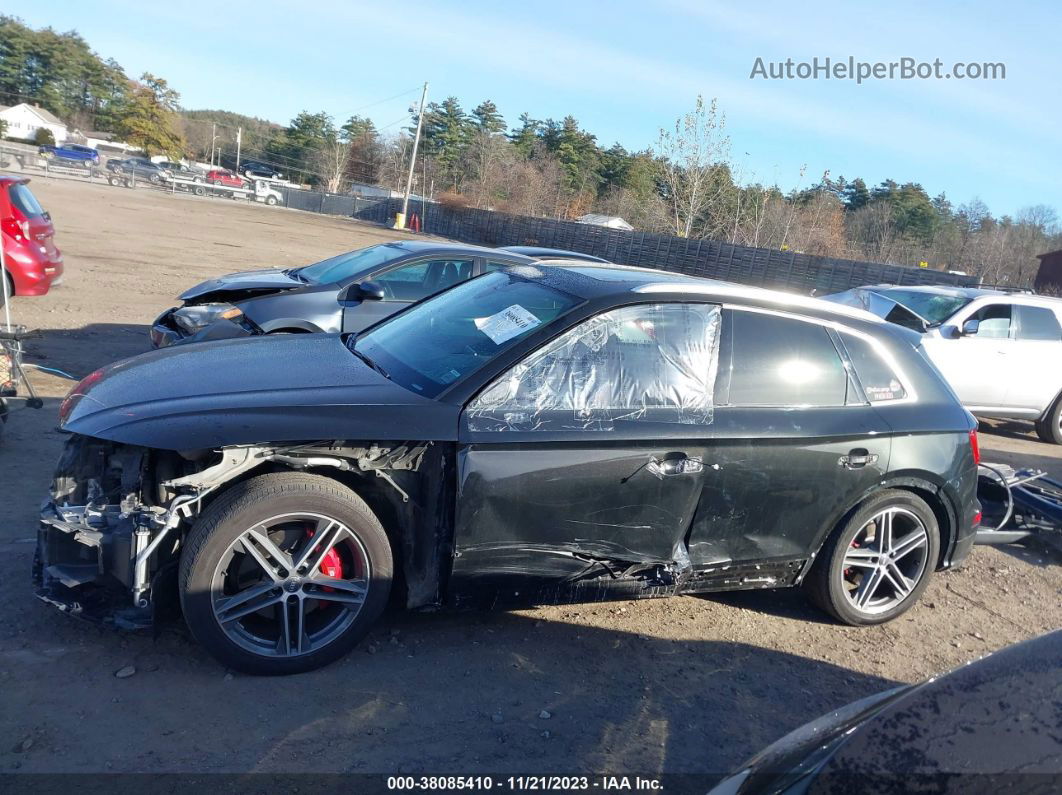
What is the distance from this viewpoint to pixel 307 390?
3.71m

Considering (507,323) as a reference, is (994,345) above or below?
above

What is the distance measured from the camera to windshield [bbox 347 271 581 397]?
3941 millimetres

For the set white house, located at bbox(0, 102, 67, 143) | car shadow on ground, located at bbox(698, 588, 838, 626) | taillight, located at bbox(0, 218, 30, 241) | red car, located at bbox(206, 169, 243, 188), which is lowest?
car shadow on ground, located at bbox(698, 588, 838, 626)

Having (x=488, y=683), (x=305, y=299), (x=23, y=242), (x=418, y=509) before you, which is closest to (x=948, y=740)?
(x=488, y=683)

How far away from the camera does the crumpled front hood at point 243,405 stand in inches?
133

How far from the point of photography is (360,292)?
7.84 m

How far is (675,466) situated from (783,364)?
86 centimetres

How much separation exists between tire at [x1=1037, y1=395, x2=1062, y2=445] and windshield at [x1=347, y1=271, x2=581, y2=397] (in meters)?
8.61

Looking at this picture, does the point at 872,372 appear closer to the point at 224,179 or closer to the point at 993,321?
the point at 993,321

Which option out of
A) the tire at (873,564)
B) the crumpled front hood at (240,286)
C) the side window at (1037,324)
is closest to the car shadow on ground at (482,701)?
the tire at (873,564)

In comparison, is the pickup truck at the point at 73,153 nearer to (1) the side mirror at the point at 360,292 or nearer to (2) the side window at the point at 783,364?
(1) the side mirror at the point at 360,292

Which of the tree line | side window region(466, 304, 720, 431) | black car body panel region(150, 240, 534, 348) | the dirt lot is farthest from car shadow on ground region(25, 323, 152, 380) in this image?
the tree line

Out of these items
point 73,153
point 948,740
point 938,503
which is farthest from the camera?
point 73,153

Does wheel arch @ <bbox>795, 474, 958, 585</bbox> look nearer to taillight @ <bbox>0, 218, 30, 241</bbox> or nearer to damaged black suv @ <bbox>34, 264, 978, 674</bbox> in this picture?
damaged black suv @ <bbox>34, 264, 978, 674</bbox>
